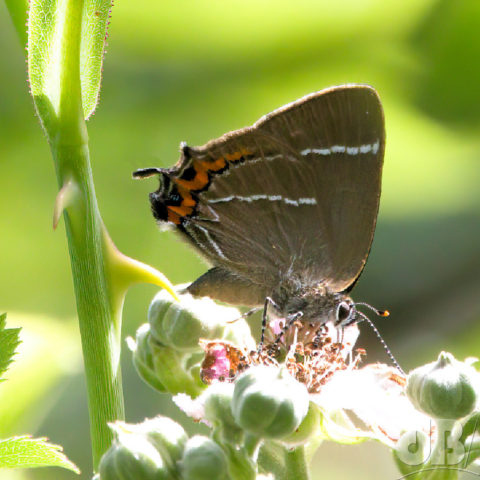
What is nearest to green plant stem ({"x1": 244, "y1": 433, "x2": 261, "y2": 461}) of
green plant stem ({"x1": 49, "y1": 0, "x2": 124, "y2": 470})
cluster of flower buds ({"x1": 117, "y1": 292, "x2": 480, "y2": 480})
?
Result: cluster of flower buds ({"x1": 117, "y1": 292, "x2": 480, "y2": 480})

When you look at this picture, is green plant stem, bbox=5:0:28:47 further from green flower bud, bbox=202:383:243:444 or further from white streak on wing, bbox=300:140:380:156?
white streak on wing, bbox=300:140:380:156

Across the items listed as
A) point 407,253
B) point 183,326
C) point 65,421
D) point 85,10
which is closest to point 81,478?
point 65,421

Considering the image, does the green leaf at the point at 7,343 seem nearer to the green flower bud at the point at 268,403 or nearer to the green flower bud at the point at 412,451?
the green flower bud at the point at 268,403

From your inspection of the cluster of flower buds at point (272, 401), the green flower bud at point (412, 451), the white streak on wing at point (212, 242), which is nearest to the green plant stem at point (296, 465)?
the cluster of flower buds at point (272, 401)

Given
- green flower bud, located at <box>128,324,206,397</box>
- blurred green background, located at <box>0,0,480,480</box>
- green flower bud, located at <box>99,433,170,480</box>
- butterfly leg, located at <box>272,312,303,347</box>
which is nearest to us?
green flower bud, located at <box>99,433,170,480</box>

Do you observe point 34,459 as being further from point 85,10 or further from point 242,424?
point 85,10
